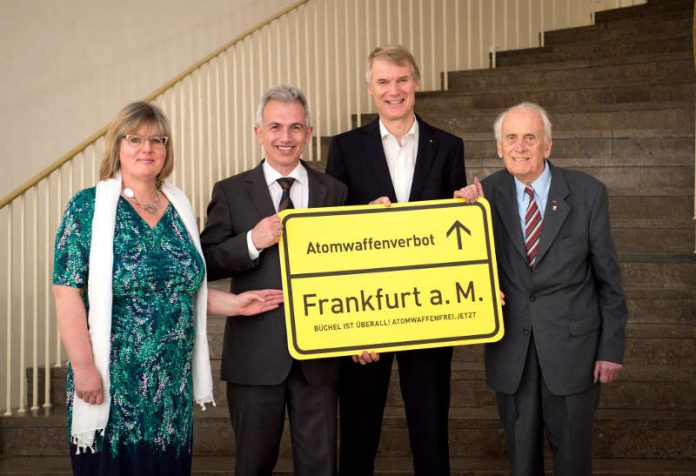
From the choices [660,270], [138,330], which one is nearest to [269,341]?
[138,330]

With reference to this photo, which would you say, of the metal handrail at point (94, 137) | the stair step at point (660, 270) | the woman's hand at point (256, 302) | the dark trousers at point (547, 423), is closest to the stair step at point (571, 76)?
the metal handrail at point (94, 137)

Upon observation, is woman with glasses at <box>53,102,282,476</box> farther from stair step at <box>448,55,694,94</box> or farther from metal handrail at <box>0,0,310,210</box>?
stair step at <box>448,55,694,94</box>

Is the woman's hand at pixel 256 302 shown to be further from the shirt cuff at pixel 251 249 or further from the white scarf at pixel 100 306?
the white scarf at pixel 100 306

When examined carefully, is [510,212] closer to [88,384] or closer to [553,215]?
[553,215]

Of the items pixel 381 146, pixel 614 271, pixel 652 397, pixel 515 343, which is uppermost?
pixel 381 146

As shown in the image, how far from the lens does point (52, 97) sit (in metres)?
5.75

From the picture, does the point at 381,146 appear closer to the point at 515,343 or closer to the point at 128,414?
the point at 515,343

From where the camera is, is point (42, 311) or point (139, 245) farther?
point (42, 311)

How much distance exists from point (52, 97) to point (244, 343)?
381 centimetres

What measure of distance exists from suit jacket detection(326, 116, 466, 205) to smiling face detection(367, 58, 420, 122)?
89 mm

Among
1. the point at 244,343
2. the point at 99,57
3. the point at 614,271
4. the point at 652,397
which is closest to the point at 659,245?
the point at 652,397

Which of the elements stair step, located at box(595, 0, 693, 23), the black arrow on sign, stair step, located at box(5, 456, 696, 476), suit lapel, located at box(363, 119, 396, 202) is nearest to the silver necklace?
suit lapel, located at box(363, 119, 396, 202)

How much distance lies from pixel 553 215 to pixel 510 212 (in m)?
0.13

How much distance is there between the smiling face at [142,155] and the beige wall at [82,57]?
3.50 meters
